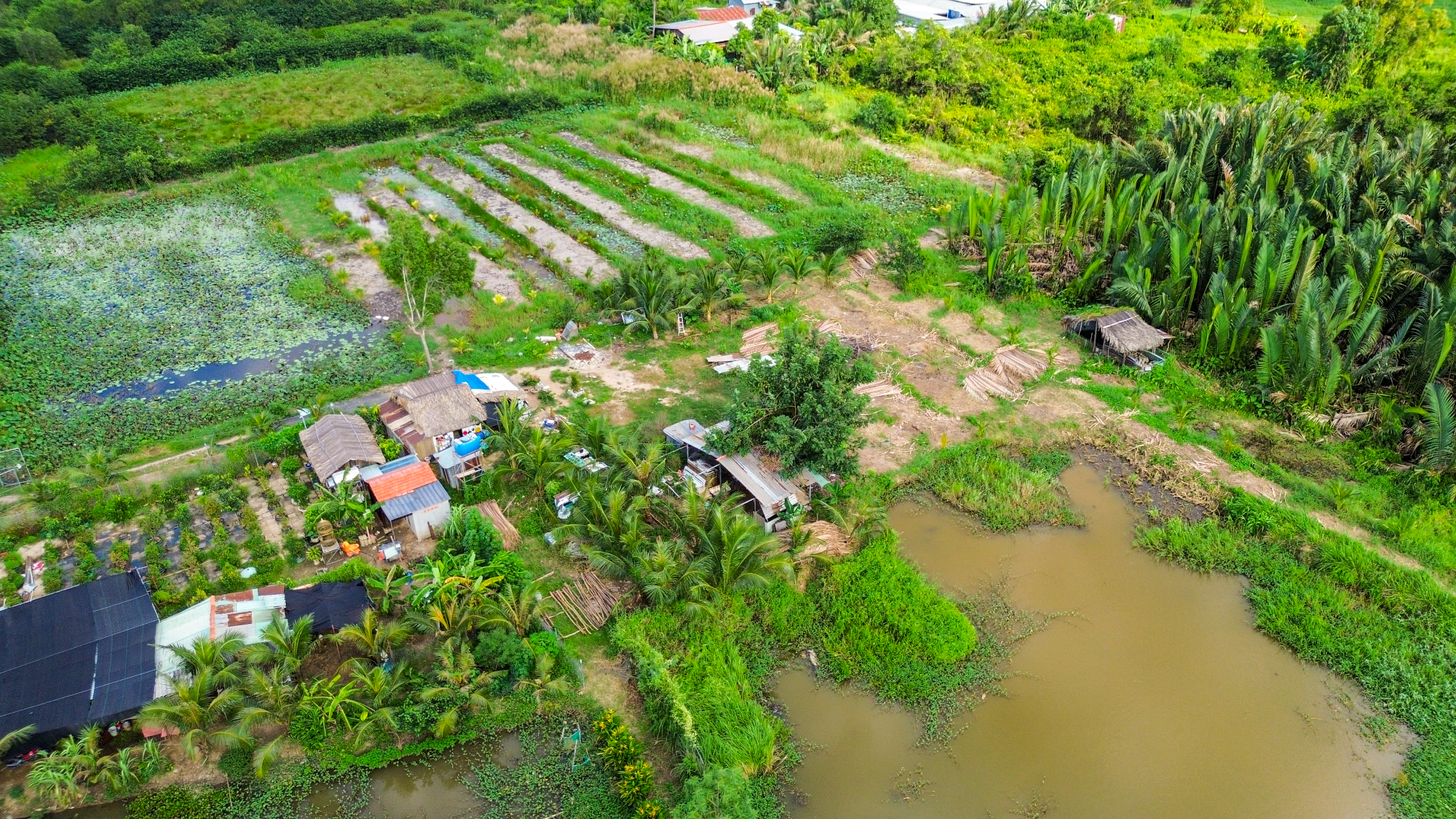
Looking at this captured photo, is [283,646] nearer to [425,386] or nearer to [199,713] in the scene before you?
[199,713]

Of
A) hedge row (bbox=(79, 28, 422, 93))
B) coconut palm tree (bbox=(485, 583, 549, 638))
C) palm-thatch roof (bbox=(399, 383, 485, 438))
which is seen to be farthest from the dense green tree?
hedge row (bbox=(79, 28, 422, 93))

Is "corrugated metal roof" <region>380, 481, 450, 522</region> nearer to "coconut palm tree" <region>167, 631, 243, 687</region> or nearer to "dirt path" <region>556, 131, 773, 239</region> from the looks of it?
"coconut palm tree" <region>167, 631, 243, 687</region>

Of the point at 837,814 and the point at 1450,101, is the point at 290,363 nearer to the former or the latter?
the point at 837,814

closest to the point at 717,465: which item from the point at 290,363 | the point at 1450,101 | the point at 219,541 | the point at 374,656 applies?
the point at 374,656

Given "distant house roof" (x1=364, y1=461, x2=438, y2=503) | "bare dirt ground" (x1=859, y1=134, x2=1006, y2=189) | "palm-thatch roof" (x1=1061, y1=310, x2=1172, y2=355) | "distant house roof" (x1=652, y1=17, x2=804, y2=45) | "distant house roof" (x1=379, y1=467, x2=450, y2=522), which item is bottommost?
"distant house roof" (x1=379, y1=467, x2=450, y2=522)

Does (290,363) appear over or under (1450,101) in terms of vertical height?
under

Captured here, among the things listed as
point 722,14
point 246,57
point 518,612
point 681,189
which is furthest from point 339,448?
point 722,14
